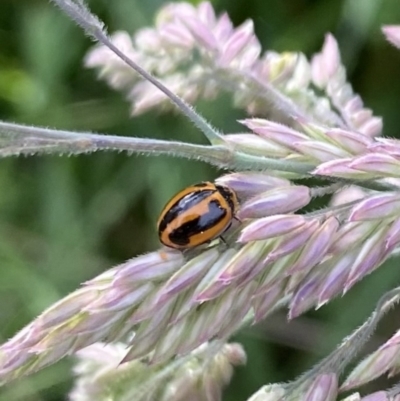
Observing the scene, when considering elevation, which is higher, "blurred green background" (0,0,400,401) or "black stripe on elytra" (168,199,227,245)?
"black stripe on elytra" (168,199,227,245)

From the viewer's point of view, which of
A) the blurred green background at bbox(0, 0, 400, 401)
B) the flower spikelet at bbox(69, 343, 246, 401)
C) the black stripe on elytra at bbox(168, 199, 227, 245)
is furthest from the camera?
the blurred green background at bbox(0, 0, 400, 401)

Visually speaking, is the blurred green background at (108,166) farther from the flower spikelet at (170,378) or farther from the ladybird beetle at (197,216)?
the ladybird beetle at (197,216)

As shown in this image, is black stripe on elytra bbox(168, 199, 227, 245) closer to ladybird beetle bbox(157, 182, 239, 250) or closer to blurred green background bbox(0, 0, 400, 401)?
ladybird beetle bbox(157, 182, 239, 250)

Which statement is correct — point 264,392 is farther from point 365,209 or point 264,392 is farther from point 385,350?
point 365,209

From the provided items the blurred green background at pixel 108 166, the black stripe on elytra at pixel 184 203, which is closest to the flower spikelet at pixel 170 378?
the black stripe on elytra at pixel 184 203

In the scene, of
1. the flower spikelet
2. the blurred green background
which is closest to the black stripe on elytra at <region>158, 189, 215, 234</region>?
the flower spikelet

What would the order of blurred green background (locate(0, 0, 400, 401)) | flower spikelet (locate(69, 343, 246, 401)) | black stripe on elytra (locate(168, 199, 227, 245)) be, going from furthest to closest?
blurred green background (locate(0, 0, 400, 401))
flower spikelet (locate(69, 343, 246, 401))
black stripe on elytra (locate(168, 199, 227, 245))

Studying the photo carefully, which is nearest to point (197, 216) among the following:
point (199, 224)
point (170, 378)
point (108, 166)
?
point (199, 224)

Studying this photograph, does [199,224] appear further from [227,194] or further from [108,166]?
[108,166]
